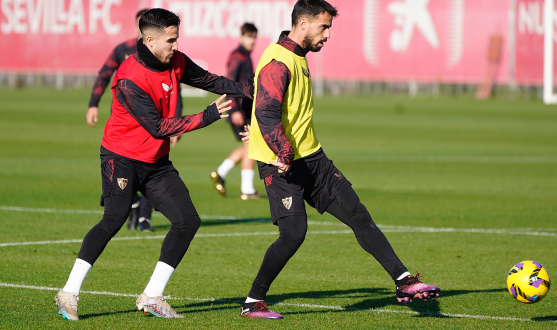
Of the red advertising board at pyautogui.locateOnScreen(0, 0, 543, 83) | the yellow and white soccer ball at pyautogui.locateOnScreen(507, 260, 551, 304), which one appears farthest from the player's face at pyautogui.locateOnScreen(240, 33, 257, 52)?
the red advertising board at pyautogui.locateOnScreen(0, 0, 543, 83)

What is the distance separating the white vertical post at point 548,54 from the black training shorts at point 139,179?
28.1 metres

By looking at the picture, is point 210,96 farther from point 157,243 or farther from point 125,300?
point 125,300

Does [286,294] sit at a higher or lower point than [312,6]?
lower

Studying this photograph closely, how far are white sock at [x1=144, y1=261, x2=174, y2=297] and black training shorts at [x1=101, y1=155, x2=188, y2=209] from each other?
0.45 meters

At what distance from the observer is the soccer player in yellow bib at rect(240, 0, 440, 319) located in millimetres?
6055

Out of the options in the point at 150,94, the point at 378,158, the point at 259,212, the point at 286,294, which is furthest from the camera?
the point at 378,158

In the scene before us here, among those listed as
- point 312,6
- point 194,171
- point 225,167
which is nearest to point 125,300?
point 312,6

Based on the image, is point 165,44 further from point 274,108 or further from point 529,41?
point 529,41

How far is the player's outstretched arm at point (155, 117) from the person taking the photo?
607 cm

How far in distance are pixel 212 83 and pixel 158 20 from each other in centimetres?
76

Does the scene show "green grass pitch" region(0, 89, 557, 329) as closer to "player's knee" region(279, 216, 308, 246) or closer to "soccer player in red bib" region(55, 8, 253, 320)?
"soccer player in red bib" region(55, 8, 253, 320)

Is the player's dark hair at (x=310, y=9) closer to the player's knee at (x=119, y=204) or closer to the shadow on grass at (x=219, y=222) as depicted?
the player's knee at (x=119, y=204)

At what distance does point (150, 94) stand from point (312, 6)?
1.25m

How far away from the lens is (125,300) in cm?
679
